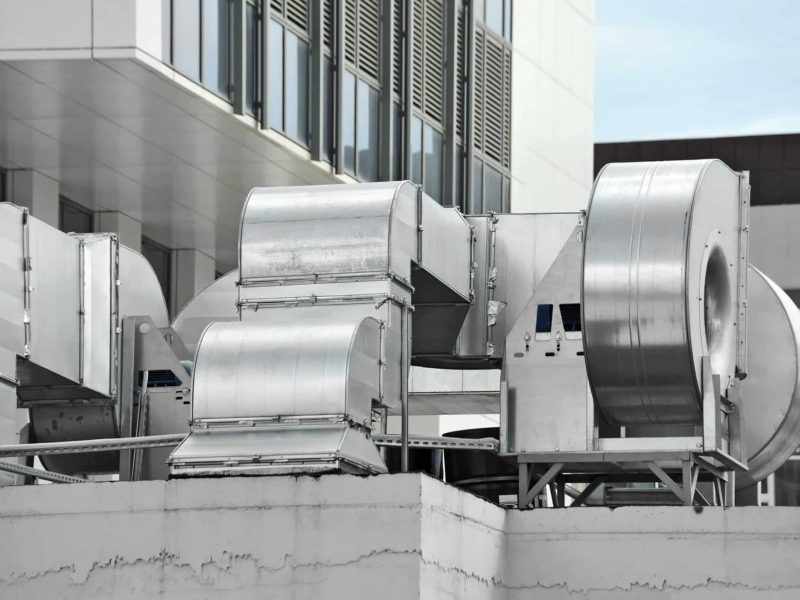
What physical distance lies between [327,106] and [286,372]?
1778 cm

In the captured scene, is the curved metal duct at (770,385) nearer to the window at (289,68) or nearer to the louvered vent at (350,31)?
the window at (289,68)

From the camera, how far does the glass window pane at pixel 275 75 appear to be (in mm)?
31812

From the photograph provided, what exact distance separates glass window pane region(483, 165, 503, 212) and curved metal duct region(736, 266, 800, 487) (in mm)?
20844

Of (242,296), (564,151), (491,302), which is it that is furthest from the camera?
(564,151)

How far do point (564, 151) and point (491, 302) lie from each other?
2764 cm

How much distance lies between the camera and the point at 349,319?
1784 cm

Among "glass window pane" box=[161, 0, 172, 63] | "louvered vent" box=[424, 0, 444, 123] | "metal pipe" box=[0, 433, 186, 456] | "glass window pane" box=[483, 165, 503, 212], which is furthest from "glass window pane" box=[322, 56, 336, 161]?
"metal pipe" box=[0, 433, 186, 456]

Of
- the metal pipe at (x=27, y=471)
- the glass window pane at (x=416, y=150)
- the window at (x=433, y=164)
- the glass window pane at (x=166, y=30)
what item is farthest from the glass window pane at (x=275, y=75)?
the metal pipe at (x=27, y=471)

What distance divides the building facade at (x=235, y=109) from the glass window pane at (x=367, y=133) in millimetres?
39

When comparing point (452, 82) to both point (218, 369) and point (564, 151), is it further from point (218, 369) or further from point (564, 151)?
point (218, 369)

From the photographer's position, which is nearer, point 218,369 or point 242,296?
point 218,369

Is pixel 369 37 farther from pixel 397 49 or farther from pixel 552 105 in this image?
pixel 552 105

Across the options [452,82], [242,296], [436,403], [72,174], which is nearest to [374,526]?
[242,296]

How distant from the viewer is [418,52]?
38344 mm
